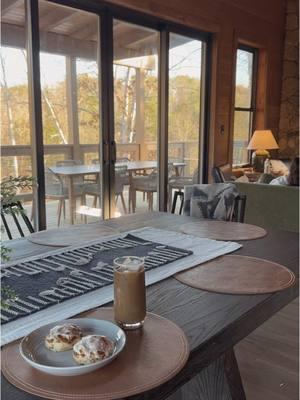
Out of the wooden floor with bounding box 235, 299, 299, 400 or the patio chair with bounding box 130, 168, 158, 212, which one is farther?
the patio chair with bounding box 130, 168, 158, 212

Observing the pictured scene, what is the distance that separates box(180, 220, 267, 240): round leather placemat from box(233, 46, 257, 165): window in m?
4.14

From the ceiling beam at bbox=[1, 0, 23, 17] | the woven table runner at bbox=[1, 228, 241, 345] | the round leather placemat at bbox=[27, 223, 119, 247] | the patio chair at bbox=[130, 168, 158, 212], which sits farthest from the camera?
the patio chair at bbox=[130, 168, 158, 212]

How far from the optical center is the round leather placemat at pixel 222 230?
192 centimetres

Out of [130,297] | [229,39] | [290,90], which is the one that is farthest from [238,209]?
[290,90]

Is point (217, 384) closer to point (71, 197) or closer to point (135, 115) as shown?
point (71, 197)

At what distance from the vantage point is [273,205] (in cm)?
361

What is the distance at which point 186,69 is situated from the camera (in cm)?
495

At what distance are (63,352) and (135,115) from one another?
3.66 meters

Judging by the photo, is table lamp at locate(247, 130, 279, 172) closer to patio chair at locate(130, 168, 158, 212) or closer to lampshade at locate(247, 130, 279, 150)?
lampshade at locate(247, 130, 279, 150)

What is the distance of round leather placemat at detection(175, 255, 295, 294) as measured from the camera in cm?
128

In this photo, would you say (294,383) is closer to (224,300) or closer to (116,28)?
(224,300)

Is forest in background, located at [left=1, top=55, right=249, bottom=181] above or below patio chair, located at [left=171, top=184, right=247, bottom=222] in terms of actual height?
above

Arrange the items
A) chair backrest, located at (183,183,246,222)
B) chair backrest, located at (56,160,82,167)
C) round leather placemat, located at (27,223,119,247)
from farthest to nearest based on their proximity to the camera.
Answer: chair backrest, located at (56,160,82,167)
chair backrest, located at (183,183,246,222)
round leather placemat, located at (27,223,119,247)

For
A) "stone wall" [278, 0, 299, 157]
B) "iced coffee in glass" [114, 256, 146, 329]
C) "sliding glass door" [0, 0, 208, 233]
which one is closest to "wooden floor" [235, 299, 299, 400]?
"iced coffee in glass" [114, 256, 146, 329]
